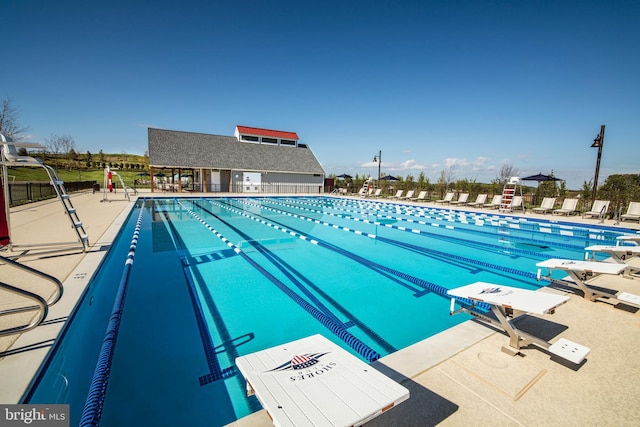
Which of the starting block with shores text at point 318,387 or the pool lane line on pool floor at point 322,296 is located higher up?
the starting block with shores text at point 318,387

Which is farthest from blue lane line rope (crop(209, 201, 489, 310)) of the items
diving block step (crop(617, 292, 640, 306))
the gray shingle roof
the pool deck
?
the gray shingle roof

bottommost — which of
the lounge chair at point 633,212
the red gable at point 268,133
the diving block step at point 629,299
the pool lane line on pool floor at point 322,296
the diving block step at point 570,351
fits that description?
the pool lane line on pool floor at point 322,296

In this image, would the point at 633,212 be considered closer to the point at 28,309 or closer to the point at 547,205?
the point at 547,205

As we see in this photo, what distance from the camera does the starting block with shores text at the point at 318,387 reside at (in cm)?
120

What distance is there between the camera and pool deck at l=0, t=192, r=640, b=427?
5.77 ft

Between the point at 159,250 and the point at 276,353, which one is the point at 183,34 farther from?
the point at 276,353

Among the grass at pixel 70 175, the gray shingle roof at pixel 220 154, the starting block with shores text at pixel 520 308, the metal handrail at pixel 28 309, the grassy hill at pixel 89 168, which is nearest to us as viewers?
the metal handrail at pixel 28 309

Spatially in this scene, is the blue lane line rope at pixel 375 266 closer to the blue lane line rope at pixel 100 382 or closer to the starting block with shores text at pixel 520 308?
the starting block with shores text at pixel 520 308

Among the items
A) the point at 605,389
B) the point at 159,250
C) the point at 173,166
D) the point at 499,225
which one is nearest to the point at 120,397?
the point at 605,389

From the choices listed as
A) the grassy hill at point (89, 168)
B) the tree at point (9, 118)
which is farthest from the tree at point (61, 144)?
the tree at point (9, 118)

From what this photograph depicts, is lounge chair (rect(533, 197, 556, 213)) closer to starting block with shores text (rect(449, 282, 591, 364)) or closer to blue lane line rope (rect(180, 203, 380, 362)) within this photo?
starting block with shores text (rect(449, 282, 591, 364))

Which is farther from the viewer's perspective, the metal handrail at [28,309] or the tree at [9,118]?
the tree at [9,118]

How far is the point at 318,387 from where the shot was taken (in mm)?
1396

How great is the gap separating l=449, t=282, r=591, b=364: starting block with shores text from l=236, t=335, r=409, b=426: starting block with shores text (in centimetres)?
159
